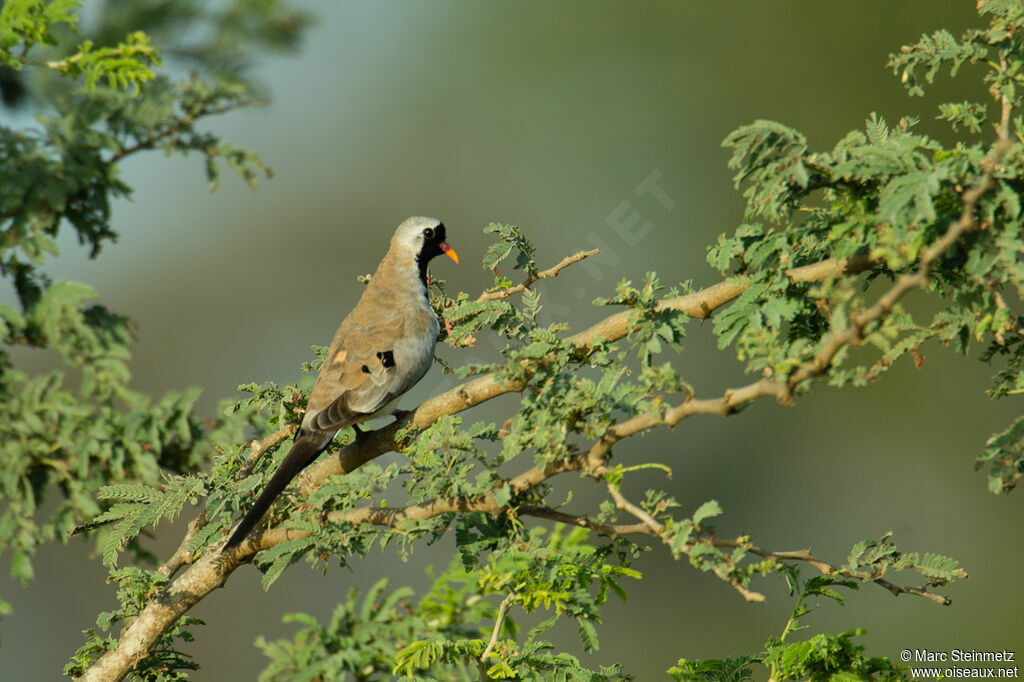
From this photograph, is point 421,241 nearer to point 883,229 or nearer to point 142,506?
point 142,506

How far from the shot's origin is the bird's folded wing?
362 centimetres

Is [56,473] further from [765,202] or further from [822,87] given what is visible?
[822,87]

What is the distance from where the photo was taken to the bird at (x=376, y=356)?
3393mm

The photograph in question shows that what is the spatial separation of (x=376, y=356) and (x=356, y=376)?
0.56 ft

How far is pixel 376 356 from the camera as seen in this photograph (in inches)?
160

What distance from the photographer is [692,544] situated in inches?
97.0

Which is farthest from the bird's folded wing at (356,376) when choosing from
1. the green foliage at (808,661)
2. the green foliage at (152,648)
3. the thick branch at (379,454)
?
the green foliage at (808,661)

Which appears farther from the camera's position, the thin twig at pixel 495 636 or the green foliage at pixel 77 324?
the green foliage at pixel 77 324

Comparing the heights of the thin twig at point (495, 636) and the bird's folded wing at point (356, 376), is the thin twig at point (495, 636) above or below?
below

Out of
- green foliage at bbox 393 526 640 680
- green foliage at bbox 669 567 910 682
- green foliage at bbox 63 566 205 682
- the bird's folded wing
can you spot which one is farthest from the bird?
green foliage at bbox 669 567 910 682

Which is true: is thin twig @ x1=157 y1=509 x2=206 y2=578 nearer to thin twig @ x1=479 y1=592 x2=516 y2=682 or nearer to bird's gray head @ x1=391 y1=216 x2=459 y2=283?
thin twig @ x1=479 y1=592 x2=516 y2=682

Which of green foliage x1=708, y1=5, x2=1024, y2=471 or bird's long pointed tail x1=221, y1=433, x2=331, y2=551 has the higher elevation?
green foliage x1=708, y1=5, x2=1024, y2=471

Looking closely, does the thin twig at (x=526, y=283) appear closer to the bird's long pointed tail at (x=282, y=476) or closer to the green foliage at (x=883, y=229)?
the green foliage at (x=883, y=229)

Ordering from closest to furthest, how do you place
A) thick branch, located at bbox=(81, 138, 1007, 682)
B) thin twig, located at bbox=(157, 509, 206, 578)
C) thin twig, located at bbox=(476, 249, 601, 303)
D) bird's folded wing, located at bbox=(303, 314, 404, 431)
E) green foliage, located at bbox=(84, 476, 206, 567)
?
thick branch, located at bbox=(81, 138, 1007, 682), green foliage, located at bbox=(84, 476, 206, 567), thin twig, located at bbox=(476, 249, 601, 303), thin twig, located at bbox=(157, 509, 206, 578), bird's folded wing, located at bbox=(303, 314, 404, 431)
